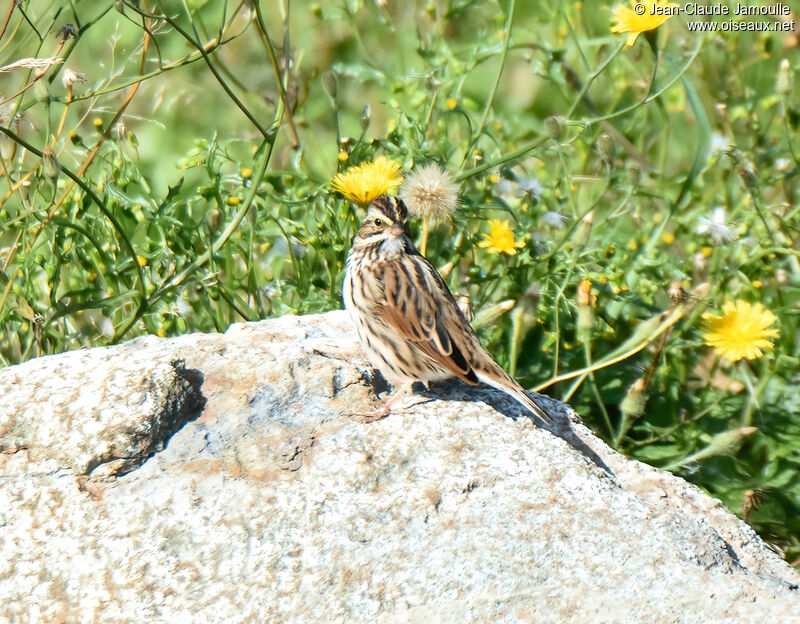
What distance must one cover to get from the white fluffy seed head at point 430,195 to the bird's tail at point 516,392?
0.80 m

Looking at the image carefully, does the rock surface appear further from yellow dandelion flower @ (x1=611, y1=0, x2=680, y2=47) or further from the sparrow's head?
yellow dandelion flower @ (x1=611, y1=0, x2=680, y2=47)

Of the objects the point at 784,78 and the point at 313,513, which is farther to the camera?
the point at 784,78

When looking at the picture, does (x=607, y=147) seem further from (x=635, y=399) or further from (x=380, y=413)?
(x=380, y=413)

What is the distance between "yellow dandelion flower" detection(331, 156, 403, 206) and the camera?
14.1 feet

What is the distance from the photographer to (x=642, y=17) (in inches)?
174

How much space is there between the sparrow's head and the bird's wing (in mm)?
88

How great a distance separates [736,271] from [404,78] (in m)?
2.05

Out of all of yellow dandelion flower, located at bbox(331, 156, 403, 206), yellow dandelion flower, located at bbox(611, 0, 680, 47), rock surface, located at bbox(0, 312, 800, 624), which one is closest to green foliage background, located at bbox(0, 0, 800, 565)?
yellow dandelion flower, located at bbox(611, 0, 680, 47)

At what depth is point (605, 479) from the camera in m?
3.33

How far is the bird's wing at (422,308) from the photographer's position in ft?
13.1

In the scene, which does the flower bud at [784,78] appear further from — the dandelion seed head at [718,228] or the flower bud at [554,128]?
the flower bud at [554,128]

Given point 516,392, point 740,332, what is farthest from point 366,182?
point 740,332

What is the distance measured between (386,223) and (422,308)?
40cm

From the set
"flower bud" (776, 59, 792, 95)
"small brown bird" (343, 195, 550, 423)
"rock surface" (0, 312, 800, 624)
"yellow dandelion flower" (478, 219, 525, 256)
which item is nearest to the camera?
"rock surface" (0, 312, 800, 624)
